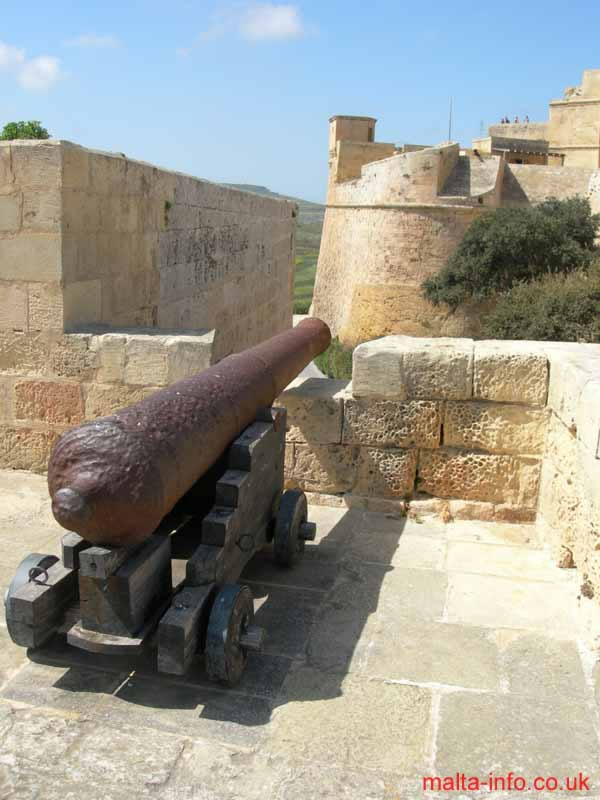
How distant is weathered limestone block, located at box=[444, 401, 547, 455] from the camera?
399 cm

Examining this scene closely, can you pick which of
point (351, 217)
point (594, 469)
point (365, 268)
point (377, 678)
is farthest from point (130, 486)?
point (351, 217)

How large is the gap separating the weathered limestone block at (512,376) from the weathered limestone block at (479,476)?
13.0 inches

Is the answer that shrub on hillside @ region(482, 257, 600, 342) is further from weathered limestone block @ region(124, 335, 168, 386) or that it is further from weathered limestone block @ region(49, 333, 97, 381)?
weathered limestone block @ region(49, 333, 97, 381)

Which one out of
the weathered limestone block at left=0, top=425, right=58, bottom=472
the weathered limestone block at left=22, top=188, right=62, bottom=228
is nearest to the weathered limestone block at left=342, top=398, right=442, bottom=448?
the weathered limestone block at left=0, top=425, right=58, bottom=472

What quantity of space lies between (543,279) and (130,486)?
23.7m

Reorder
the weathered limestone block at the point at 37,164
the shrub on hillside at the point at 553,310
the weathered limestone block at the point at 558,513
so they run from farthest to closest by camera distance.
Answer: the shrub on hillside at the point at 553,310 → the weathered limestone block at the point at 37,164 → the weathered limestone block at the point at 558,513

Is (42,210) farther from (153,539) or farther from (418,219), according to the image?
(418,219)

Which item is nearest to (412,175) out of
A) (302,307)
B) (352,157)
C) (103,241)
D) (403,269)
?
(403,269)

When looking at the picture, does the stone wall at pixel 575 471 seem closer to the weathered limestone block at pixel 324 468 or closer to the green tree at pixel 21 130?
the weathered limestone block at pixel 324 468

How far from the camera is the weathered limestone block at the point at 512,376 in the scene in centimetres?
394

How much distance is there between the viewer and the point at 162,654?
2.21 meters

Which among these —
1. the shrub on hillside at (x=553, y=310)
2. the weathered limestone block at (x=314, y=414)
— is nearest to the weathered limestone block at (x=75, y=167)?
the weathered limestone block at (x=314, y=414)

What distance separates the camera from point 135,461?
6.82ft

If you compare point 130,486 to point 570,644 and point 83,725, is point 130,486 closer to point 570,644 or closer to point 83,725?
point 83,725
